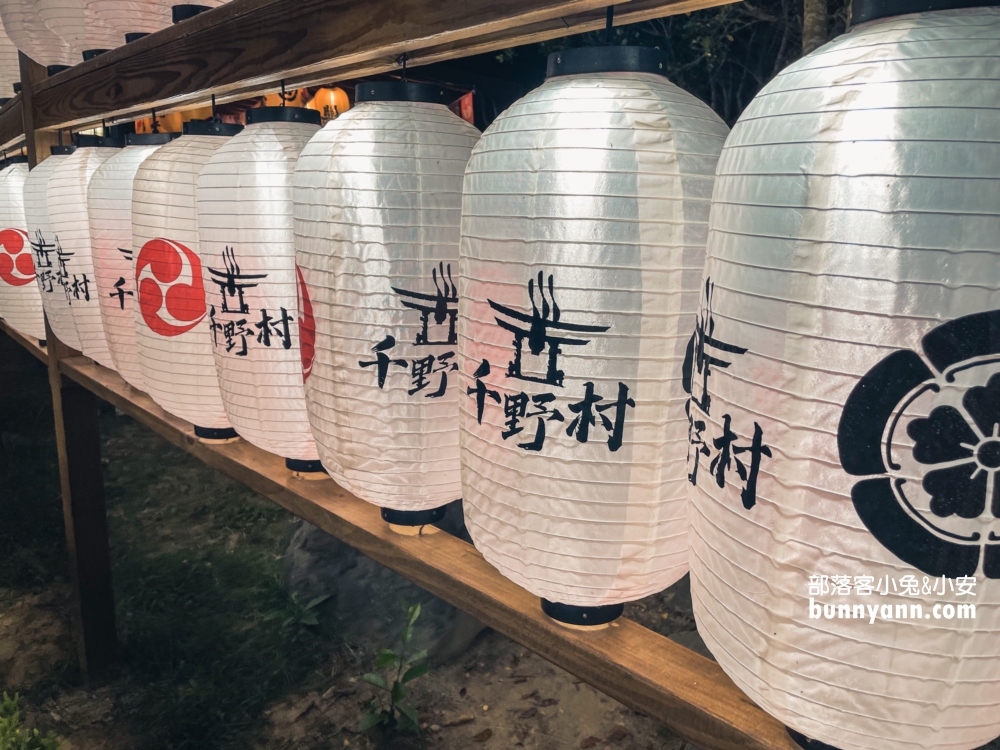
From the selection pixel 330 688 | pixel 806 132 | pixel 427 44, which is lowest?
pixel 330 688

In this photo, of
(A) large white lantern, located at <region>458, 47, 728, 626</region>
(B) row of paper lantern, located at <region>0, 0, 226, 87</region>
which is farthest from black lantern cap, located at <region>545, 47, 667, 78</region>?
(B) row of paper lantern, located at <region>0, 0, 226, 87</region>

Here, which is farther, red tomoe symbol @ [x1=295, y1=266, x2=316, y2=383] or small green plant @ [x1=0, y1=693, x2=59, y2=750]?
small green plant @ [x1=0, y1=693, x2=59, y2=750]

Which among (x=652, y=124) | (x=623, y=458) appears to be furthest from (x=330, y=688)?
(x=652, y=124)

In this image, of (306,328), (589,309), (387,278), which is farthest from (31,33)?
(589,309)

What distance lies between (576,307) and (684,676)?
1.65 feet

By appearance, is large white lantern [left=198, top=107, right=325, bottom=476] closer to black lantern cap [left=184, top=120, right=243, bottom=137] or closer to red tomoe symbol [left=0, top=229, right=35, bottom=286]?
black lantern cap [left=184, top=120, right=243, bottom=137]

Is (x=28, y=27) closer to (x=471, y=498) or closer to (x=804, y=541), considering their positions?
(x=471, y=498)

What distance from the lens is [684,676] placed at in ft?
3.14

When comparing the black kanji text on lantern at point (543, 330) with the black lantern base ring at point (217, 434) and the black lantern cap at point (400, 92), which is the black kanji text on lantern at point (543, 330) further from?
the black lantern base ring at point (217, 434)

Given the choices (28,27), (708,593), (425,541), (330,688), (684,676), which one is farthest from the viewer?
(330,688)

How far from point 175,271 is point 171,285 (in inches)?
1.3

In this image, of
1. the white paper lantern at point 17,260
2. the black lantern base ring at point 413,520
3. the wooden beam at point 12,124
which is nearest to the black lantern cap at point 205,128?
the black lantern base ring at point 413,520

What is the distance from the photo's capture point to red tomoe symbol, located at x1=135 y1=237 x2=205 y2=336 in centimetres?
162

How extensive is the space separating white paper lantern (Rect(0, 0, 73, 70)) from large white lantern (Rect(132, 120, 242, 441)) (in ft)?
3.81
